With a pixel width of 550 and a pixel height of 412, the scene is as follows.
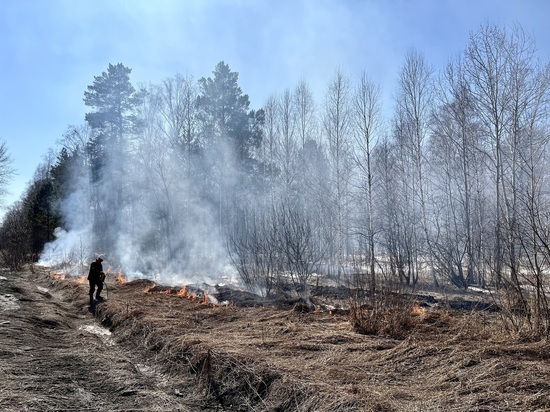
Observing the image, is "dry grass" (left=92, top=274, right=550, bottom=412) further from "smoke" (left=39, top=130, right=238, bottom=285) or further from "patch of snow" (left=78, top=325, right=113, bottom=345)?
"smoke" (left=39, top=130, right=238, bottom=285)

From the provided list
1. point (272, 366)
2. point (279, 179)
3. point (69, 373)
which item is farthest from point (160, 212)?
point (272, 366)

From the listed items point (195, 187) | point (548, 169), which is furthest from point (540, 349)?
point (195, 187)

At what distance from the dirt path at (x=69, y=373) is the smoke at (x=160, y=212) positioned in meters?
15.3

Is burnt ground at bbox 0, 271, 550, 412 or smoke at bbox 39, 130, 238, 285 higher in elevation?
smoke at bbox 39, 130, 238, 285

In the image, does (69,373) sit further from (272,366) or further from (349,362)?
(349,362)

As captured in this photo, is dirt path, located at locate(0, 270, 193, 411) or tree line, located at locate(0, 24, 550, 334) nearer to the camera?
dirt path, located at locate(0, 270, 193, 411)

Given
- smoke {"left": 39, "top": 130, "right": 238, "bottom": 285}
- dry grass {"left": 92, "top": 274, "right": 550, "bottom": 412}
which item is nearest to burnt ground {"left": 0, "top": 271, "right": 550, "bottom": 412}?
dry grass {"left": 92, "top": 274, "right": 550, "bottom": 412}

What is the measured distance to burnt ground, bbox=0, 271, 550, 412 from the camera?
4.27 m

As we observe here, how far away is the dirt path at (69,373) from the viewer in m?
5.02

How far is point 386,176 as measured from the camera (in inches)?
930

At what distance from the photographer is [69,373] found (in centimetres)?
610

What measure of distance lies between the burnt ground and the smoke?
1614cm

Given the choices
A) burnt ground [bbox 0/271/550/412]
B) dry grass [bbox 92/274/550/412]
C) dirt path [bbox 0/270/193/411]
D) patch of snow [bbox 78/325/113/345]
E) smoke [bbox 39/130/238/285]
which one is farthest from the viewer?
smoke [bbox 39/130/238/285]

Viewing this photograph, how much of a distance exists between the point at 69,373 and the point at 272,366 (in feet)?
10.3
